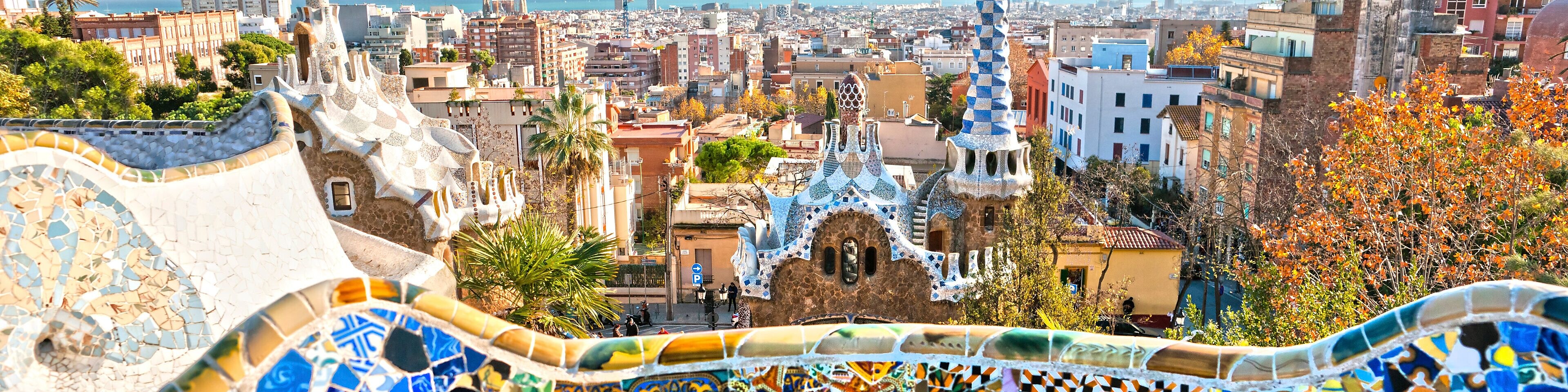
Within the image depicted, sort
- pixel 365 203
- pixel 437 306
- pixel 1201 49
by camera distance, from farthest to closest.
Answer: pixel 1201 49, pixel 365 203, pixel 437 306

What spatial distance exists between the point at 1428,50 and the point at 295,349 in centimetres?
2949

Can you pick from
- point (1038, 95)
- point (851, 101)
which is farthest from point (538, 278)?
point (1038, 95)

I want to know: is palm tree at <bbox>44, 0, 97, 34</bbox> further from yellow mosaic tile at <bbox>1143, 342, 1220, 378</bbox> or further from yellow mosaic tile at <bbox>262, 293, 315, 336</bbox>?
yellow mosaic tile at <bbox>1143, 342, 1220, 378</bbox>

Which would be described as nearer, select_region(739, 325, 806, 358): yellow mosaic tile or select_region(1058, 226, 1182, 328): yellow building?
select_region(739, 325, 806, 358): yellow mosaic tile

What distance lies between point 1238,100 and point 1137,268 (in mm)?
12007

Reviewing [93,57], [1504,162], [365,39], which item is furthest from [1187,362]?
[365,39]

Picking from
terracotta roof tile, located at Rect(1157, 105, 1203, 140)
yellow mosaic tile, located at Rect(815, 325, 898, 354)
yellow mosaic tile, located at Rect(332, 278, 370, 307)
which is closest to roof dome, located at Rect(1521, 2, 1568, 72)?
terracotta roof tile, located at Rect(1157, 105, 1203, 140)

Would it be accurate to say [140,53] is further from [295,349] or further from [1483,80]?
[295,349]

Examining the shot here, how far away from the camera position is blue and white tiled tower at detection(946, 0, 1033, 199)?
14.2 meters

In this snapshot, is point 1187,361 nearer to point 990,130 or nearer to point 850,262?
point 850,262

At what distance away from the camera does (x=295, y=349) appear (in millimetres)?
3797

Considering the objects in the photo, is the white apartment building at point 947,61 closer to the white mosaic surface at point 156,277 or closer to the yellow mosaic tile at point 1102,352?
the white mosaic surface at point 156,277

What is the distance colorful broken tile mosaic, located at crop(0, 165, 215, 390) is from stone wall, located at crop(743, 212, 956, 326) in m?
8.49

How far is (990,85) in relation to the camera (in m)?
14.2
